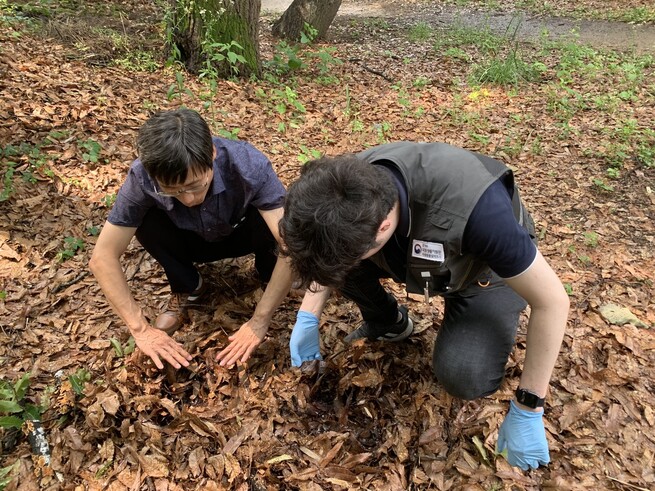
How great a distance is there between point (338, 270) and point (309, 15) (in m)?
7.61

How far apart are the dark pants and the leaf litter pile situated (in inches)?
11.1

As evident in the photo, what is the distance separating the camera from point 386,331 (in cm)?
259

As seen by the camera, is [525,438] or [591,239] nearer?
[525,438]

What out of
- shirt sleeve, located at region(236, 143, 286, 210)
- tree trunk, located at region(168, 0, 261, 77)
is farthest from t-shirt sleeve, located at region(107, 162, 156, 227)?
tree trunk, located at region(168, 0, 261, 77)

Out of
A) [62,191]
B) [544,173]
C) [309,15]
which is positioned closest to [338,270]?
[62,191]

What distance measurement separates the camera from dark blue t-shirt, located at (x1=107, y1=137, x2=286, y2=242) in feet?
7.06

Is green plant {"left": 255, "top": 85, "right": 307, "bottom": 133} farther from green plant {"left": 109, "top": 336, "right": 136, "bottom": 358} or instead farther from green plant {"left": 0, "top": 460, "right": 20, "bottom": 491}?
green plant {"left": 0, "top": 460, "right": 20, "bottom": 491}

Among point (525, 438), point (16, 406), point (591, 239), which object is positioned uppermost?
point (591, 239)

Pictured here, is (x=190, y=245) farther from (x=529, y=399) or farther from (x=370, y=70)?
(x=370, y=70)

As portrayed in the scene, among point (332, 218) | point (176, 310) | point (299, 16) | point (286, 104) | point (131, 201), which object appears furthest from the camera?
point (299, 16)

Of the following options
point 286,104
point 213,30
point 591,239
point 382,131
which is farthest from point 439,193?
point 213,30

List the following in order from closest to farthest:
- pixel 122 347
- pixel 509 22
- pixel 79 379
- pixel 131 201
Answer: pixel 131 201
pixel 79 379
pixel 122 347
pixel 509 22

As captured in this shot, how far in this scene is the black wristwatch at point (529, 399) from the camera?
1.94m

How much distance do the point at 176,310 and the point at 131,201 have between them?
0.90 metres
